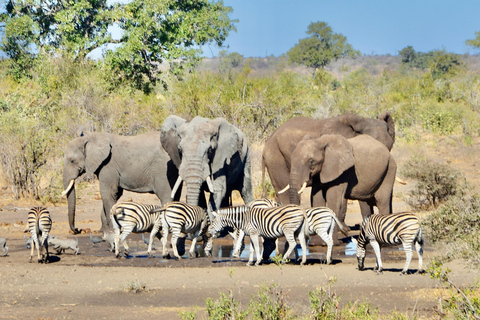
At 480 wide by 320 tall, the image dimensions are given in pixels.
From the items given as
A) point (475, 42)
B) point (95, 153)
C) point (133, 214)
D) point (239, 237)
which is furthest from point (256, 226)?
point (475, 42)

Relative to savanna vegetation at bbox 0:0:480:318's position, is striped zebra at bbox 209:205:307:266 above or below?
below

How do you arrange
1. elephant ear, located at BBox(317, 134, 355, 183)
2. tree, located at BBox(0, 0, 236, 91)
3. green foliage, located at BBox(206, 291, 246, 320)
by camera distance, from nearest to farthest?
green foliage, located at BBox(206, 291, 246, 320), elephant ear, located at BBox(317, 134, 355, 183), tree, located at BBox(0, 0, 236, 91)

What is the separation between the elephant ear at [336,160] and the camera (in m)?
13.7

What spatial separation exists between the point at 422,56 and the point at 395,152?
65.2m

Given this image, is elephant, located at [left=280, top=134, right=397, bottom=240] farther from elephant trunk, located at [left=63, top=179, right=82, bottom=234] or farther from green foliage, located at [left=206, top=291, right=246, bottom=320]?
green foliage, located at [left=206, top=291, right=246, bottom=320]

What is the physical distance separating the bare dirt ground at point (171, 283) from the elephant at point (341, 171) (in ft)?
3.67

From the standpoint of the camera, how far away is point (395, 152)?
25.9 metres

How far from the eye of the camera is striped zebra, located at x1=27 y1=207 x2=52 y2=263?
1155 centimetres

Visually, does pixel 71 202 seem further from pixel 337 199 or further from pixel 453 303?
pixel 453 303

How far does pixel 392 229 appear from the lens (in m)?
10.5

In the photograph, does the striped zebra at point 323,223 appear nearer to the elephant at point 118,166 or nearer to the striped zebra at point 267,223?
the striped zebra at point 267,223

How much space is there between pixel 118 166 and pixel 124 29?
56.0ft

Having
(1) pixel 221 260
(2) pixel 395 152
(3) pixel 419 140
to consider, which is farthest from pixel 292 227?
(3) pixel 419 140

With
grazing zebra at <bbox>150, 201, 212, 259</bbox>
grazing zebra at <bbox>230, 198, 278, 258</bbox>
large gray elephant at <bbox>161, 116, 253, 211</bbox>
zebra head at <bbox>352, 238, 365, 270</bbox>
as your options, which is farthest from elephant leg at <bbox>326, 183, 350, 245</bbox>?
grazing zebra at <bbox>150, 201, 212, 259</bbox>
